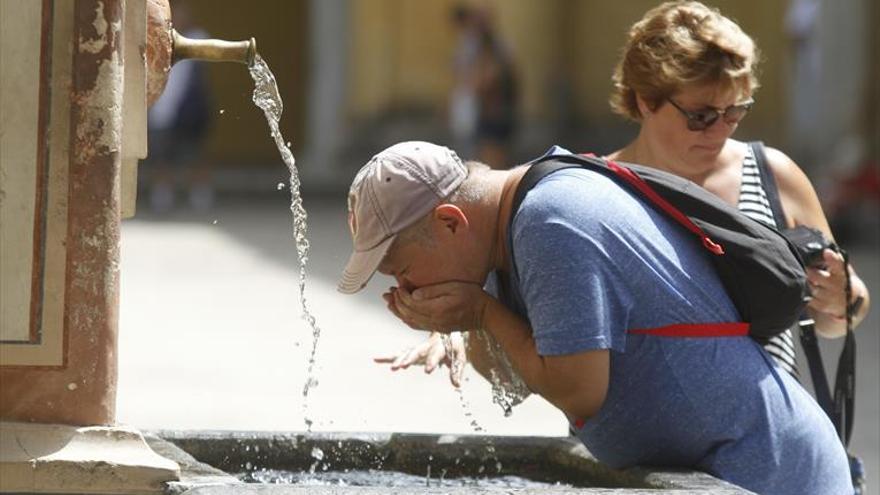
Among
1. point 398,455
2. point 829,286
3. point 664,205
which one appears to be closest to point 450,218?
point 664,205

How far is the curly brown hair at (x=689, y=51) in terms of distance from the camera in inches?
147

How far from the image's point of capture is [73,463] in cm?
322

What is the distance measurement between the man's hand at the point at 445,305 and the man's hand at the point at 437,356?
481 mm

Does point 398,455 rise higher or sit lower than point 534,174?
lower

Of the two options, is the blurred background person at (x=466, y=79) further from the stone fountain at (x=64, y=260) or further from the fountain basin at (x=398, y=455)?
the stone fountain at (x=64, y=260)

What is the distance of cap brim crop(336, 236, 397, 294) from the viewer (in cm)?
320

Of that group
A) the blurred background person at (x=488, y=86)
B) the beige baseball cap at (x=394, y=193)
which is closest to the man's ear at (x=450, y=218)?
the beige baseball cap at (x=394, y=193)

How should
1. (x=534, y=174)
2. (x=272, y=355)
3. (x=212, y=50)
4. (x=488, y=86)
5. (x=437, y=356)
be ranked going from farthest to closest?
(x=488, y=86), (x=272, y=355), (x=437, y=356), (x=212, y=50), (x=534, y=174)

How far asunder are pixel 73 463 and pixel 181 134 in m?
13.2

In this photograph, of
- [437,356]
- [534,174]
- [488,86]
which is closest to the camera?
[534,174]

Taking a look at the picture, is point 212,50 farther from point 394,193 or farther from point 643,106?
point 643,106

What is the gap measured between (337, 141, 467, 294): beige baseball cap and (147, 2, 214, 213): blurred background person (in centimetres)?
1247

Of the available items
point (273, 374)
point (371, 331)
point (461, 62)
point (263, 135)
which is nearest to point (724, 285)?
point (273, 374)

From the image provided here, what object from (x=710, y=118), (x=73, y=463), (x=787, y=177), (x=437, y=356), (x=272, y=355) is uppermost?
(x=710, y=118)
